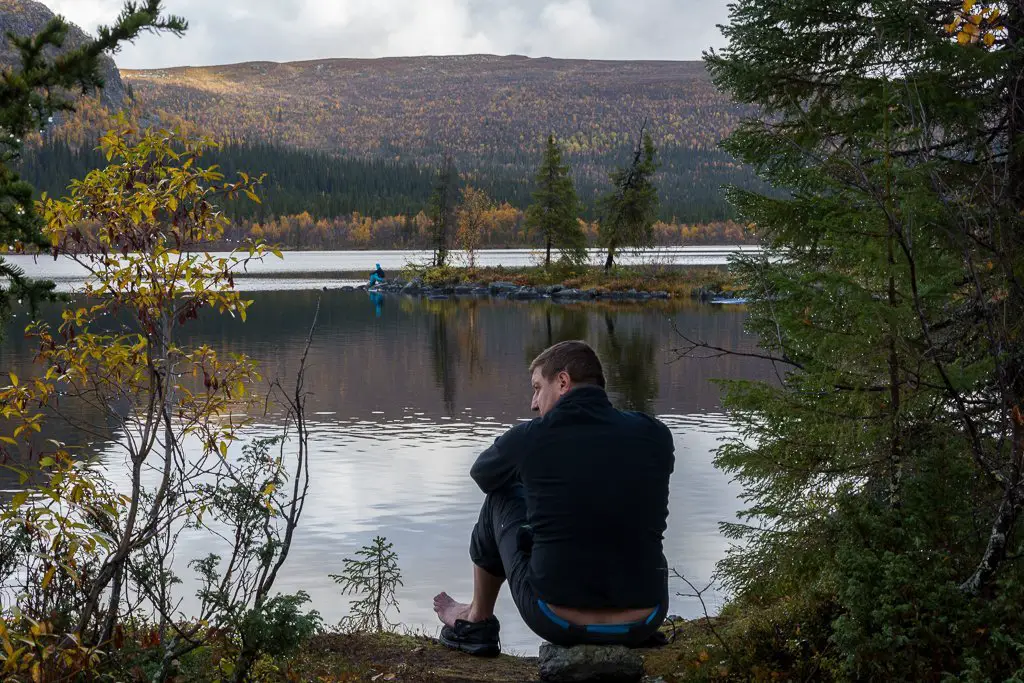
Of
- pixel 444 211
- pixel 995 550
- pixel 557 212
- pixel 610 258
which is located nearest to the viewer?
pixel 995 550

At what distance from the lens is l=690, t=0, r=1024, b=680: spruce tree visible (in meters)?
4.27

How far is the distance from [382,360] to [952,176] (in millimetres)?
19722

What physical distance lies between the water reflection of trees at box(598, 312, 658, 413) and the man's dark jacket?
539 inches

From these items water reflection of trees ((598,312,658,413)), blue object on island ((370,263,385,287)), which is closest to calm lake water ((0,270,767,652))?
water reflection of trees ((598,312,658,413))

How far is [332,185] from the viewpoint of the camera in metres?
174

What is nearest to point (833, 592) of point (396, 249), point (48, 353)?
point (48, 353)

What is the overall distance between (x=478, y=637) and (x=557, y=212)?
54082 mm

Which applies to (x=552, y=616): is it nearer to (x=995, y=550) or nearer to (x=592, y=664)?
(x=592, y=664)

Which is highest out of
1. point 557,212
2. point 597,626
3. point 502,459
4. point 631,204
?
point 631,204

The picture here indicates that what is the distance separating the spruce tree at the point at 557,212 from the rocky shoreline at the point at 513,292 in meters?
4.72

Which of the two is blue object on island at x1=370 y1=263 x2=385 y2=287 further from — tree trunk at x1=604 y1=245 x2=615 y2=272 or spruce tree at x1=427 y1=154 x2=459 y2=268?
tree trunk at x1=604 y1=245 x2=615 y2=272

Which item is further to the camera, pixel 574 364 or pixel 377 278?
pixel 377 278

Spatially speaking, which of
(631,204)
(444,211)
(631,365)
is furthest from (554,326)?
(444,211)

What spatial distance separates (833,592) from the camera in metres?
4.97
